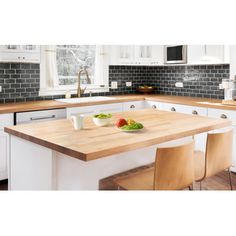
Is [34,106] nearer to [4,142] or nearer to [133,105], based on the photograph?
[4,142]

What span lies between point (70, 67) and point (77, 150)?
3.40m

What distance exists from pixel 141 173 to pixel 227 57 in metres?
2.40

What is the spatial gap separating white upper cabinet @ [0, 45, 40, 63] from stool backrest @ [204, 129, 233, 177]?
246 centimetres

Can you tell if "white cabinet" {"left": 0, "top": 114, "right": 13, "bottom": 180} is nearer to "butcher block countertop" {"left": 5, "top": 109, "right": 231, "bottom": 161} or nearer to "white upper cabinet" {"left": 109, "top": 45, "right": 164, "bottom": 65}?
"butcher block countertop" {"left": 5, "top": 109, "right": 231, "bottom": 161}

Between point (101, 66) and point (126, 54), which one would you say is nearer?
point (126, 54)

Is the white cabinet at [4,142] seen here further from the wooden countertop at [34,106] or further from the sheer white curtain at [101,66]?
the sheer white curtain at [101,66]

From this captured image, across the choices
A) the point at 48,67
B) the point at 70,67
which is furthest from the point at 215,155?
the point at 70,67

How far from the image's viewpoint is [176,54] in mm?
4883

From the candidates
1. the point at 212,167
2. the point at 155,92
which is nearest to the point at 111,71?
the point at 155,92

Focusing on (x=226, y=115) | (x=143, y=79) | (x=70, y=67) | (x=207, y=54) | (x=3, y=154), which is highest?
(x=207, y=54)

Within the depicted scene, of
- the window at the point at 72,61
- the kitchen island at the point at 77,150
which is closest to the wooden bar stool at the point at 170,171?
the kitchen island at the point at 77,150

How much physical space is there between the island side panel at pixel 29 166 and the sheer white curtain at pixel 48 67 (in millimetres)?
2200

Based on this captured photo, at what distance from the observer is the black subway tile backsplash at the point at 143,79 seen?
434 cm
